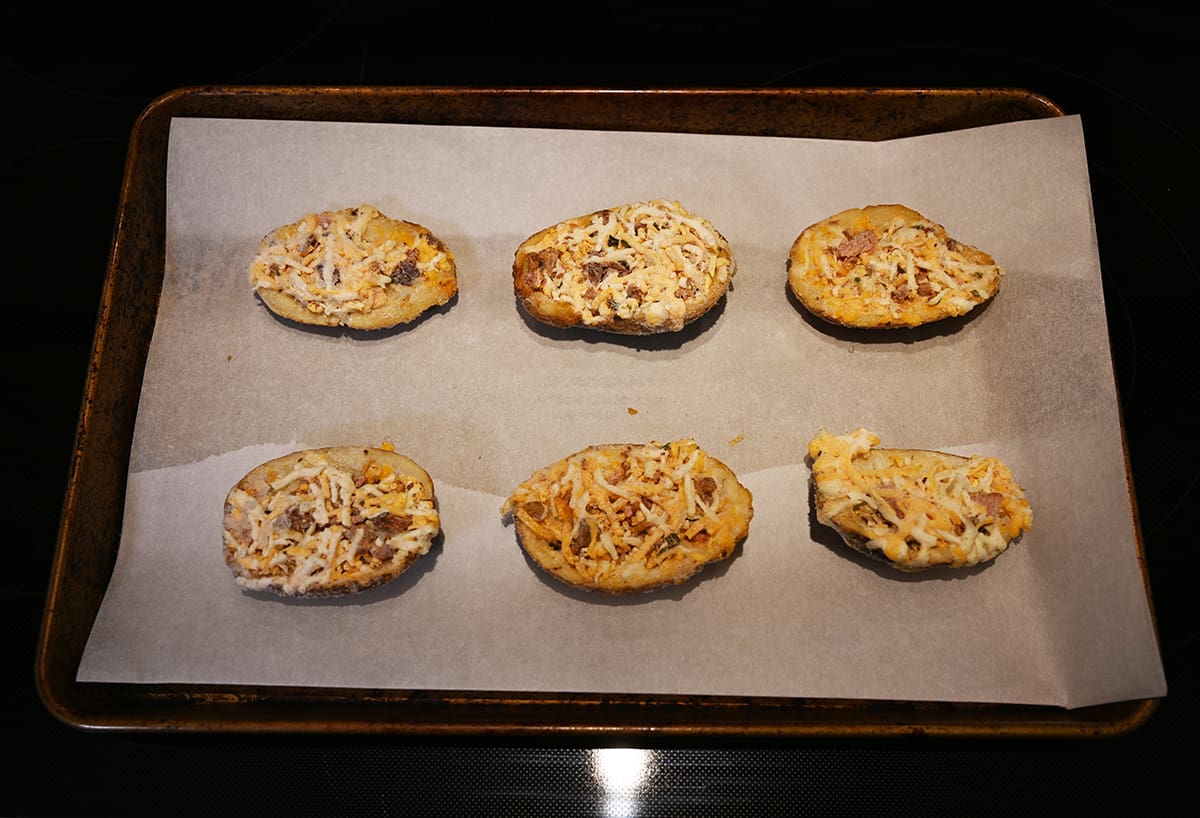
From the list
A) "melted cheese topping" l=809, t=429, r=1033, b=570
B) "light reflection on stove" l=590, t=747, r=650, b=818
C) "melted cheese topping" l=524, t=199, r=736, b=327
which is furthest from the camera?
"melted cheese topping" l=524, t=199, r=736, b=327

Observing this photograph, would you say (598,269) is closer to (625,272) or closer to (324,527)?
(625,272)

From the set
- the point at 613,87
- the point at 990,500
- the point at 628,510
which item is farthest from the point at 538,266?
the point at 990,500

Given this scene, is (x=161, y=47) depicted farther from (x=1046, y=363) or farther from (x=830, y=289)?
(x=1046, y=363)

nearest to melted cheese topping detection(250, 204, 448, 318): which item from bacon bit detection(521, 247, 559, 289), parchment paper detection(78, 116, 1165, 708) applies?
parchment paper detection(78, 116, 1165, 708)

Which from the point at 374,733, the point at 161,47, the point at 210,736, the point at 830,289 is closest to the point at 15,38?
the point at 161,47

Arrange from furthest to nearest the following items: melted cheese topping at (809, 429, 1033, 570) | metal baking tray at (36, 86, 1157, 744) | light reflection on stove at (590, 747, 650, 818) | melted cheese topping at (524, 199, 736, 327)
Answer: melted cheese topping at (524, 199, 736, 327) → light reflection on stove at (590, 747, 650, 818) → melted cheese topping at (809, 429, 1033, 570) → metal baking tray at (36, 86, 1157, 744)

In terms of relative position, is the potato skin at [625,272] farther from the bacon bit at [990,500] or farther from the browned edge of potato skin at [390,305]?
the bacon bit at [990,500]

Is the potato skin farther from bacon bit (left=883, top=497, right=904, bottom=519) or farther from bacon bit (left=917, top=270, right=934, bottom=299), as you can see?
bacon bit (left=883, top=497, right=904, bottom=519)
